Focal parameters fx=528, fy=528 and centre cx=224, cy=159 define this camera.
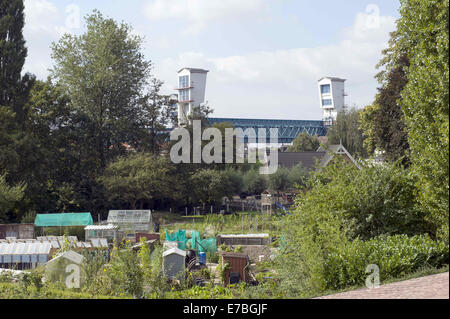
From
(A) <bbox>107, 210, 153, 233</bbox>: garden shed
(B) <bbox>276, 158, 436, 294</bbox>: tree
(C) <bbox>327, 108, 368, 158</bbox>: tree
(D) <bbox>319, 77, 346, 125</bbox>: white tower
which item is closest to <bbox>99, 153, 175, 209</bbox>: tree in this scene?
(A) <bbox>107, 210, 153, 233</bbox>: garden shed

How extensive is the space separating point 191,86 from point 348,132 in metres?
44.1

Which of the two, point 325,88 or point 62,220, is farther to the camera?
point 325,88

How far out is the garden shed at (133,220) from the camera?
1366 inches

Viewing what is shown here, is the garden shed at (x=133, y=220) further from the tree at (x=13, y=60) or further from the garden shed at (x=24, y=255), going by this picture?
the garden shed at (x=24, y=255)

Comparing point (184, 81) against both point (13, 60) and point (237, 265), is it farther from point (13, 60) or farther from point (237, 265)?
point (237, 265)

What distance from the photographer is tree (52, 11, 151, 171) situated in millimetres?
46750

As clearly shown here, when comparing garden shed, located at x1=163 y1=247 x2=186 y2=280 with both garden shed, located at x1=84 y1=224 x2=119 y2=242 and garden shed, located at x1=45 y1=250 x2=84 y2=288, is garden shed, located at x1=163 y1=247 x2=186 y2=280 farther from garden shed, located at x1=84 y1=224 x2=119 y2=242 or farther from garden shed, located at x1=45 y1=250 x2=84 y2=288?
garden shed, located at x1=84 y1=224 x2=119 y2=242

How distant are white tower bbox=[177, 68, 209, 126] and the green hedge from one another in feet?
311

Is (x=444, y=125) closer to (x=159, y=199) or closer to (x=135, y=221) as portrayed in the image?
(x=135, y=221)

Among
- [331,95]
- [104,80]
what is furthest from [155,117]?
[331,95]

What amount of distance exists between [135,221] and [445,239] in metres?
24.4

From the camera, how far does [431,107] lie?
14078 mm
